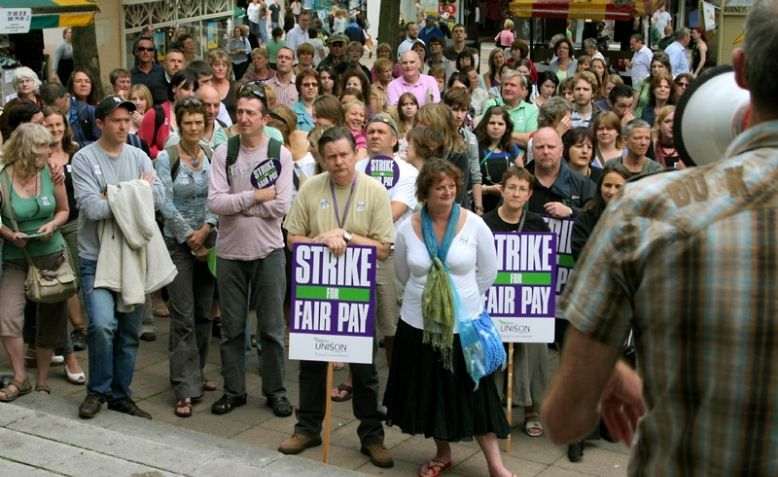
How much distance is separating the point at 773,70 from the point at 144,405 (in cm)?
650

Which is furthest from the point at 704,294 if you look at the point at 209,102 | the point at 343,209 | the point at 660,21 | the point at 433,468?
the point at 660,21

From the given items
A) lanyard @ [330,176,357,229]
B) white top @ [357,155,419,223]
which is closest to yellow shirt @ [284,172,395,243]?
lanyard @ [330,176,357,229]

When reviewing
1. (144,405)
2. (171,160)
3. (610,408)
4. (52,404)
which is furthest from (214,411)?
(610,408)

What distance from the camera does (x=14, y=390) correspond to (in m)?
7.64

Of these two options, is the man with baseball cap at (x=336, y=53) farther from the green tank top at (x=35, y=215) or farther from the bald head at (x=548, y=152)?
the green tank top at (x=35, y=215)

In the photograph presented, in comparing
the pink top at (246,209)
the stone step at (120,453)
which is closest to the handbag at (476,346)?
the stone step at (120,453)

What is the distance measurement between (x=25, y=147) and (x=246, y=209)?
4.38 ft

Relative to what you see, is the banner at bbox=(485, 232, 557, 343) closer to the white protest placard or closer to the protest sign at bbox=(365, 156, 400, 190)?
the protest sign at bbox=(365, 156, 400, 190)

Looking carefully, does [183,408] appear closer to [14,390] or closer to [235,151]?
[14,390]

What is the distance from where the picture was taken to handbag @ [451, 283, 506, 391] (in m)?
6.70

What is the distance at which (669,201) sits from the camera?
195 cm

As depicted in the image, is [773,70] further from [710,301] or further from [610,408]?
[610,408]

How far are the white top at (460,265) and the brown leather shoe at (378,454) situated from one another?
753 mm

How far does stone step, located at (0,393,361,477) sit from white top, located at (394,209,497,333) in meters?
1.07
